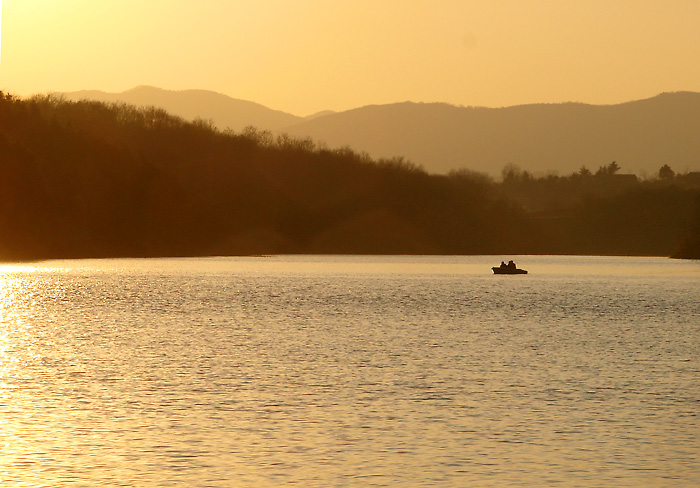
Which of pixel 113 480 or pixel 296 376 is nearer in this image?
pixel 113 480

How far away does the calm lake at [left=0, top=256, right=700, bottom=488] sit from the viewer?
2934 cm

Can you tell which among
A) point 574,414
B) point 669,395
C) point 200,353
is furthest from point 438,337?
point 574,414

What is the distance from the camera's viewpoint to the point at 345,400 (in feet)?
139

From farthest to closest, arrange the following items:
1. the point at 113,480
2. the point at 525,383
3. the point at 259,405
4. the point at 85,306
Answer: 1. the point at 85,306
2. the point at 525,383
3. the point at 259,405
4. the point at 113,480

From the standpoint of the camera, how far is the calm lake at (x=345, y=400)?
29344mm

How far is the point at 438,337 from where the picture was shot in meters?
74.6

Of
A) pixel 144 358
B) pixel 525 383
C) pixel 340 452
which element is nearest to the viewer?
pixel 340 452

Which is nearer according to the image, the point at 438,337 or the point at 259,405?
the point at 259,405

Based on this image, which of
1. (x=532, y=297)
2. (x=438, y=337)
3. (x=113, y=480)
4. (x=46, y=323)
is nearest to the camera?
(x=113, y=480)

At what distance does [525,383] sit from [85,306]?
64.7m

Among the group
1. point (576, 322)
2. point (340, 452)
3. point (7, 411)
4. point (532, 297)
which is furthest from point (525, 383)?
point (532, 297)

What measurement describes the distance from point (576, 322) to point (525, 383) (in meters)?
44.9

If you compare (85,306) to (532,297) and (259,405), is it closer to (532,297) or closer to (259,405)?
(532,297)

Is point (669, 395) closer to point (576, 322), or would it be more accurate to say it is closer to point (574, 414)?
point (574, 414)
